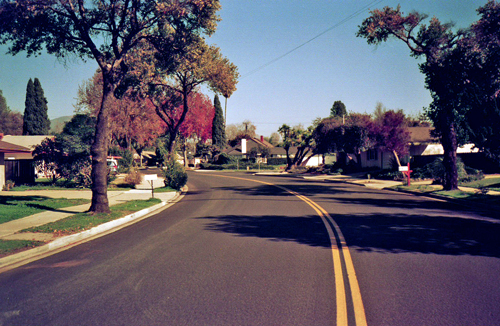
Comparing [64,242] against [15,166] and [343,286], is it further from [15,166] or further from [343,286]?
[15,166]

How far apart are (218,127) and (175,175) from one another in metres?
49.9

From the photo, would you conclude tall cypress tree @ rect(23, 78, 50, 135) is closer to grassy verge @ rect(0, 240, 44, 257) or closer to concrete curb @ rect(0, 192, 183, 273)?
concrete curb @ rect(0, 192, 183, 273)

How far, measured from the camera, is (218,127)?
7506cm

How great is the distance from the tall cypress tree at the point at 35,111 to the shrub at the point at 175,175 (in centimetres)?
4450

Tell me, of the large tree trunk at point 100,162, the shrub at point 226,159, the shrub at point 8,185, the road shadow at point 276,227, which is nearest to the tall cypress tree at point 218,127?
the shrub at point 226,159

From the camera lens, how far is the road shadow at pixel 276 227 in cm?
929

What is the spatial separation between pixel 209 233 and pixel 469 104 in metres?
16.7

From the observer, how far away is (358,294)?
17.6ft

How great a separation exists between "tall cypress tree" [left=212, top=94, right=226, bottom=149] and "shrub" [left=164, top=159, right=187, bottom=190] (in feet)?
160

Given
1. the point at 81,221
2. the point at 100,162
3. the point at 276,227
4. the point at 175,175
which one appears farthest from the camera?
the point at 175,175

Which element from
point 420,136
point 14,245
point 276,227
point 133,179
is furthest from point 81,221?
point 420,136

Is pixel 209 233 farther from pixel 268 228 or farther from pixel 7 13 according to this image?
pixel 7 13

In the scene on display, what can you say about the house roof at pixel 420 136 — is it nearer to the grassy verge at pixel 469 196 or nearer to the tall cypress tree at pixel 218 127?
the grassy verge at pixel 469 196

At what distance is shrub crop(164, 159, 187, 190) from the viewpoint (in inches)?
1011
